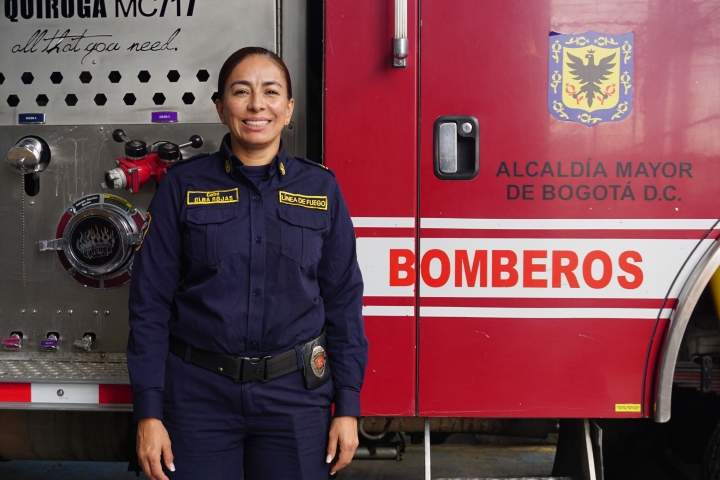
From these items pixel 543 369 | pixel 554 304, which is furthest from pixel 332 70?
pixel 543 369

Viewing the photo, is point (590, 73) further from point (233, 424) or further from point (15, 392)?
point (15, 392)

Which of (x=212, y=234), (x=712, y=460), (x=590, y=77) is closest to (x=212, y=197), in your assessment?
(x=212, y=234)

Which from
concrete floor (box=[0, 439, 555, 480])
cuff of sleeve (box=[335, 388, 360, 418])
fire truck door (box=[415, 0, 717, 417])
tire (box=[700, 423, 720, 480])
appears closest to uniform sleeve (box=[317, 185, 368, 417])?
cuff of sleeve (box=[335, 388, 360, 418])

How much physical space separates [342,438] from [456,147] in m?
0.99

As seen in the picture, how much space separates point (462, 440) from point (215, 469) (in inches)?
119

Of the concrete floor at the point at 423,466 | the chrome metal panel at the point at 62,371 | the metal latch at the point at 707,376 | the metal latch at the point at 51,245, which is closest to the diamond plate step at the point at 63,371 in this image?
the chrome metal panel at the point at 62,371

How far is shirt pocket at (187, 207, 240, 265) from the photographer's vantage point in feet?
5.28

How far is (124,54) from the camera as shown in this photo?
7.75 feet

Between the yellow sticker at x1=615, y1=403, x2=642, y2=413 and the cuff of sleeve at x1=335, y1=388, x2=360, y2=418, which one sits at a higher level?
the cuff of sleeve at x1=335, y1=388, x2=360, y2=418

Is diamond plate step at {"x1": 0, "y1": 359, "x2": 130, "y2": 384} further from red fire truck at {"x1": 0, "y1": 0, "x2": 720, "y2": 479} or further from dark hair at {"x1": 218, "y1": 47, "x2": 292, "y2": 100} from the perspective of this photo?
dark hair at {"x1": 218, "y1": 47, "x2": 292, "y2": 100}

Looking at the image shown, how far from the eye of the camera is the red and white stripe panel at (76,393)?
2162 mm

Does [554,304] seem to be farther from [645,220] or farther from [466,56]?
[466,56]

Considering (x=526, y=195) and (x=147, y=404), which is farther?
(x=526, y=195)

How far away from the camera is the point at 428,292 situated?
2082 millimetres
